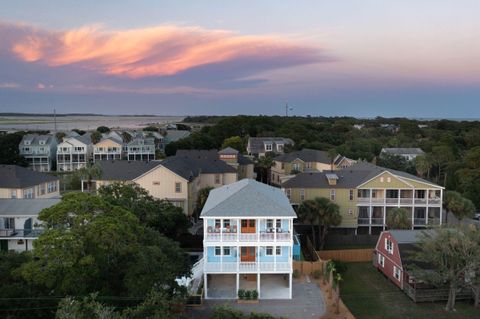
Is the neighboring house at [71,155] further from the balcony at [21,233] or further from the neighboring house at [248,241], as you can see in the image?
the neighboring house at [248,241]

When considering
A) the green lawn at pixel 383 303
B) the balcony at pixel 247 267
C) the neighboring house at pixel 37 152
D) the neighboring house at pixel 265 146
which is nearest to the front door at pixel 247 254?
the balcony at pixel 247 267

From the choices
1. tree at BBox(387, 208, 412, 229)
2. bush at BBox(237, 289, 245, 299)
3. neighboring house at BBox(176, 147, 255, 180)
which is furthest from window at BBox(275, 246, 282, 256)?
neighboring house at BBox(176, 147, 255, 180)

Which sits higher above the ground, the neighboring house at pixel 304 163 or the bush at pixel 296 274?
the neighboring house at pixel 304 163

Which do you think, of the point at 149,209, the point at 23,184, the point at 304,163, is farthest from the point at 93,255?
the point at 304,163

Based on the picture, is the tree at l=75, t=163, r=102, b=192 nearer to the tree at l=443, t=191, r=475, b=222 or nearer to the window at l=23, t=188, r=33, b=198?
the window at l=23, t=188, r=33, b=198

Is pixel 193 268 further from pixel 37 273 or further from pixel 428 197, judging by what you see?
pixel 428 197

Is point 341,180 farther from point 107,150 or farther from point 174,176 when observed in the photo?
point 107,150

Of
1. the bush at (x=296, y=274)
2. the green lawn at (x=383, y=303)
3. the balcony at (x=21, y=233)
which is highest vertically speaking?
the balcony at (x=21, y=233)
